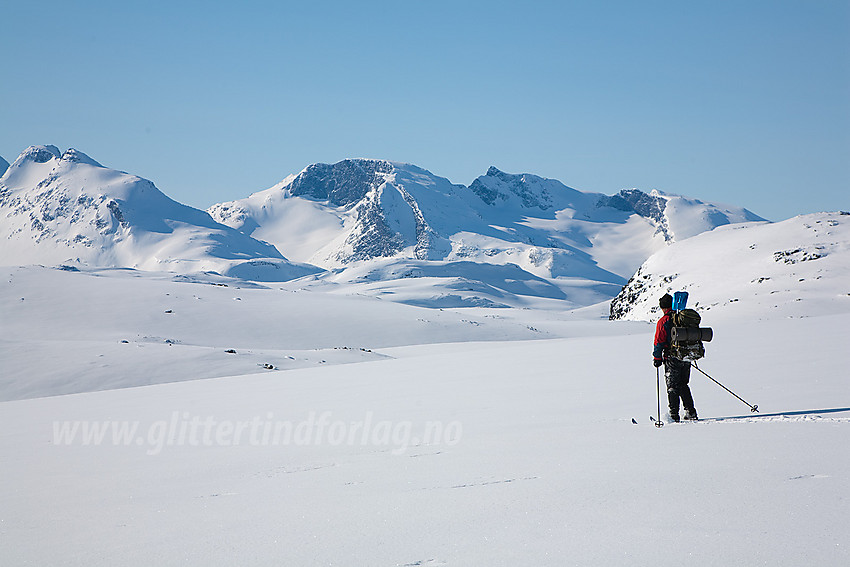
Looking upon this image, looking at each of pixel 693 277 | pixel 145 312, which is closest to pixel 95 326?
pixel 145 312

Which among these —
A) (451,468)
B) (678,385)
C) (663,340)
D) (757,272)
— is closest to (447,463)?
(451,468)

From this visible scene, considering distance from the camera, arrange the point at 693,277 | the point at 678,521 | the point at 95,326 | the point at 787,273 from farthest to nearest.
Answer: the point at 693,277 → the point at 787,273 → the point at 95,326 → the point at 678,521

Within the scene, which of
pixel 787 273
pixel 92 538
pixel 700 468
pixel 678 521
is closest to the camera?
pixel 678 521

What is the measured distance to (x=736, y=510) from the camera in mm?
4203

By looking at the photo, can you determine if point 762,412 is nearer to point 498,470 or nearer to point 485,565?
point 498,470

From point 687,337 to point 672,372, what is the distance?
492mm

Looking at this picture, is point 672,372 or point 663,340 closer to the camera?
point 672,372

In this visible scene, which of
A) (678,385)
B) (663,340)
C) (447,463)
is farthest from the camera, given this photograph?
(663,340)

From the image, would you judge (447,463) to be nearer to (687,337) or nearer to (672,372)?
(672,372)

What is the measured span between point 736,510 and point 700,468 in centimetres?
109

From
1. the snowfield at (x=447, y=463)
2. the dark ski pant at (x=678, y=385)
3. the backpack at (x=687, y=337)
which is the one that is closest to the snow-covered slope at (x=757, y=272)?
the snowfield at (x=447, y=463)

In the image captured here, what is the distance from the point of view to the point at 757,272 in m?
42.9

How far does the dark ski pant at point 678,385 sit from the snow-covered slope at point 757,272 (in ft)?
102

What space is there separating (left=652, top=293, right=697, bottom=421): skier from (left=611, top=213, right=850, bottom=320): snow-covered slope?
30858 millimetres
